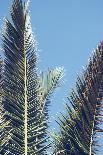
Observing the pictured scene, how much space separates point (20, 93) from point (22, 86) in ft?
0.38

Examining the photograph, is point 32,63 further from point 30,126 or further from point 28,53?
point 30,126

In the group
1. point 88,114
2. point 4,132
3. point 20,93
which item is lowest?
point 4,132

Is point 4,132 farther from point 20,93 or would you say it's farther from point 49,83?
point 49,83

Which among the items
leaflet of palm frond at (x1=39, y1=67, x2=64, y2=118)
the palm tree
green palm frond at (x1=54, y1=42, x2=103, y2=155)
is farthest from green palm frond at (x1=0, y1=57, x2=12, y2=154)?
leaflet of palm frond at (x1=39, y1=67, x2=64, y2=118)

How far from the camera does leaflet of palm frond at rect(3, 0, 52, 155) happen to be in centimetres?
594

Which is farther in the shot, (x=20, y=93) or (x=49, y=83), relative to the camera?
(x=49, y=83)

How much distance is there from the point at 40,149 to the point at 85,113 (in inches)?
37.0

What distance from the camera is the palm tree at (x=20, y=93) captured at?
232 inches

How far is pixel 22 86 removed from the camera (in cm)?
620

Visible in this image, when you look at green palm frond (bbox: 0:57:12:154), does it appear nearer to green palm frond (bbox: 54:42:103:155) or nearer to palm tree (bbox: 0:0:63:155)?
palm tree (bbox: 0:0:63:155)

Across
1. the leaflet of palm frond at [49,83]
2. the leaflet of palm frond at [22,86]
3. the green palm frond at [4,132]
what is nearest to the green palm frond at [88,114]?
the leaflet of palm frond at [22,86]

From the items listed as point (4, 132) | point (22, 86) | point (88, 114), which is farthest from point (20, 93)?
point (88, 114)

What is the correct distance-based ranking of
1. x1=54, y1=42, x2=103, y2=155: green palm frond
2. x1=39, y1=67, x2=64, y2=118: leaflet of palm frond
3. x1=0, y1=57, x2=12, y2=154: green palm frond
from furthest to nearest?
x1=39, y1=67, x2=64, y2=118: leaflet of palm frond, x1=0, y1=57, x2=12, y2=154: green palm frond, x1=54, y1=42, x2=103, y2=155: green palm frond

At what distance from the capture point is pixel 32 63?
6.55 m
